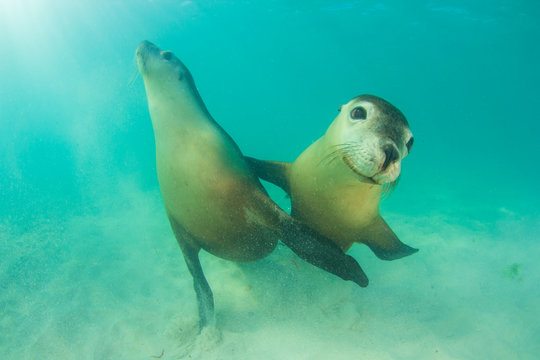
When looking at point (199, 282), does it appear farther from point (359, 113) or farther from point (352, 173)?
point (359, 113)

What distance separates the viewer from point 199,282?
8.32ft

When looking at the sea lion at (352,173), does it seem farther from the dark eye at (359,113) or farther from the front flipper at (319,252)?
the front flipper at (319,252)

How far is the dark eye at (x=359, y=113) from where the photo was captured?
2.05 m

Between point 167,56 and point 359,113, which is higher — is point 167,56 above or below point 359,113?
above


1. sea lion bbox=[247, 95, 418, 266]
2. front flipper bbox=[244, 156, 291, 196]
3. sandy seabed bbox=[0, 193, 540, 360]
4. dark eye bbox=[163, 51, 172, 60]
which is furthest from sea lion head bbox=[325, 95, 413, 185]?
dark eye bbox=[163, 51, 172, 60]

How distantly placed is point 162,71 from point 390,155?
2.12m

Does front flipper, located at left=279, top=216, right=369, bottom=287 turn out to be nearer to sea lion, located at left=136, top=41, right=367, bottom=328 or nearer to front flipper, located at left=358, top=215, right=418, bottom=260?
sea lion, located at left=136, top=41, right=367, bottom=328

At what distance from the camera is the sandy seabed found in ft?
7.45

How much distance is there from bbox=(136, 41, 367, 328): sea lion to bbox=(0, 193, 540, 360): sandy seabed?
428 mm

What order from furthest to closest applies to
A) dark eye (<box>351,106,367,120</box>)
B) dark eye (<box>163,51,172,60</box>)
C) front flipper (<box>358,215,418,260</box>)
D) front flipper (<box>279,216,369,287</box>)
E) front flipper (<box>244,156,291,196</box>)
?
front flipper (<box>244,156,291,196</box>) → dark eye (<box>163,51,172,60</box>) → front flipper (<box>358,215,418,260</box>) → front flipper (<box>279,216,369,287</box>) → dark eye (<box>351,106,367,120</box>)

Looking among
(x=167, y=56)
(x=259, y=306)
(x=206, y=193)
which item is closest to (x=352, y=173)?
(x=206, y=193)

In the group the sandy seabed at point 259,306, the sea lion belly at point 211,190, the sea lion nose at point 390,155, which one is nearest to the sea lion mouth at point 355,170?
the sea lion nose at point 390,155

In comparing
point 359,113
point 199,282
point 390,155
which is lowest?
point 199,282

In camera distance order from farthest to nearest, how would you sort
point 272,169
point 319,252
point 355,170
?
point 272,169
point 319,252
point 355,170
